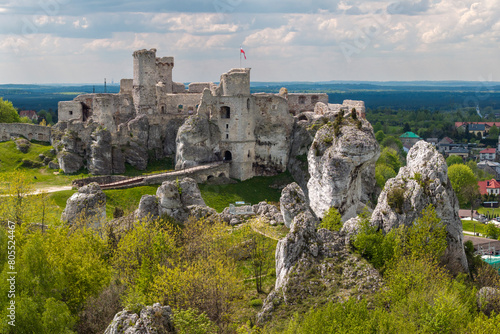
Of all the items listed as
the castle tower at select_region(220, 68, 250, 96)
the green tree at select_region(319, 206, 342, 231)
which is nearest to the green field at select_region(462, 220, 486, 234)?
the castle tower at select_region(220, 68, 250, 96)

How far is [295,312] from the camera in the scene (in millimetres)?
28734

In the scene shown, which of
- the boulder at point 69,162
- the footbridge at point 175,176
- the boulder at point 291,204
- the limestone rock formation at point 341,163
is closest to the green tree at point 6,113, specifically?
the boulder at point 69,162

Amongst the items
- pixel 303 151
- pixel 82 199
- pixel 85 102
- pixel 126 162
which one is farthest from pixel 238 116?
pixel 82 199

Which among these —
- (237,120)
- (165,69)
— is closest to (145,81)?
(165,69)

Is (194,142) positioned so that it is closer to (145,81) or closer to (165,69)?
(145,81)

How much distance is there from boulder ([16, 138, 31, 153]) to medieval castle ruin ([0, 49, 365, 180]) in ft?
9.99

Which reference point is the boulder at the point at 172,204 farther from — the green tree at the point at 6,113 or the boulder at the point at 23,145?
the green tree at the point at 6,113

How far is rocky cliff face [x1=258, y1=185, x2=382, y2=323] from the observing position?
1177 inches

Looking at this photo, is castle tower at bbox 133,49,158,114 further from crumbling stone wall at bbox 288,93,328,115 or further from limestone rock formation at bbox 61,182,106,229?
limestone rock formation at bbox 61,182,106,229

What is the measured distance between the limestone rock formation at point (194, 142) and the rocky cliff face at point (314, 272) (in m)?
38.3

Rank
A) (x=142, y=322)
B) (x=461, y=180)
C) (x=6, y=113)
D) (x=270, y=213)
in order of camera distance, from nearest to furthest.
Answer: (x=142, y=322) → (x=270, y=213) → (x=6, y=113) → (x=461, y=180)

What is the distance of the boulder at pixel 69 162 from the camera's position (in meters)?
65.7

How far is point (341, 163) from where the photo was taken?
45094mm

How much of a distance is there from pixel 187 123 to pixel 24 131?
1987 centimetres
